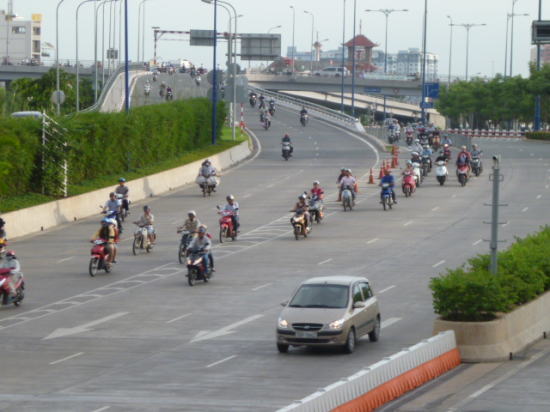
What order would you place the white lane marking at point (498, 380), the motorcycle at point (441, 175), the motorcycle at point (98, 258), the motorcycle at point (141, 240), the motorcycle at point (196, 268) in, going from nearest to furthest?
the white lane marking at point (498, 380)
the motorcycle at point (196, 268)
the motorcycle at point (98, 258)
the motorcycle at point (141, 240)
the motorcycle at point (441, 175)

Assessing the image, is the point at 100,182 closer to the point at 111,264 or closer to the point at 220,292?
the point at 111,264

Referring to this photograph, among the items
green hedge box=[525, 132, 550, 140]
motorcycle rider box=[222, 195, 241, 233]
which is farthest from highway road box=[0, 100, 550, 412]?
green hedge box=[525, 132, 550, 140]

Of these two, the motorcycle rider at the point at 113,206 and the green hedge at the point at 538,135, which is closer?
the motorcycle rider at the point at 113,206

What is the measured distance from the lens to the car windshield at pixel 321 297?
80.6 ft

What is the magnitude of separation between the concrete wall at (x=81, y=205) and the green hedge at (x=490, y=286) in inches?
829

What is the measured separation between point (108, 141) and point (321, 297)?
34.4 m

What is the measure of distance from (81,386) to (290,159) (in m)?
56.7

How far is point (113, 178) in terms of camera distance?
5625cm

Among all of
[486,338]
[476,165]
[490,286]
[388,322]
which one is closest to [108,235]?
[388,322]

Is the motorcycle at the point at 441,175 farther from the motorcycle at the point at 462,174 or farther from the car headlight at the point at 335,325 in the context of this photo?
the car headlight at the point at 335,325

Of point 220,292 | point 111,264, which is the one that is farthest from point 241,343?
point 111,264

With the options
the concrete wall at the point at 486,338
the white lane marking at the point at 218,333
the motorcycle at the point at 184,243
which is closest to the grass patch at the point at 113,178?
the motorcycle at the point at 184,243

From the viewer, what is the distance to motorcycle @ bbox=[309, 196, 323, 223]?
4706 centimetres

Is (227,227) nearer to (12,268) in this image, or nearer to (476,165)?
(12,268)
